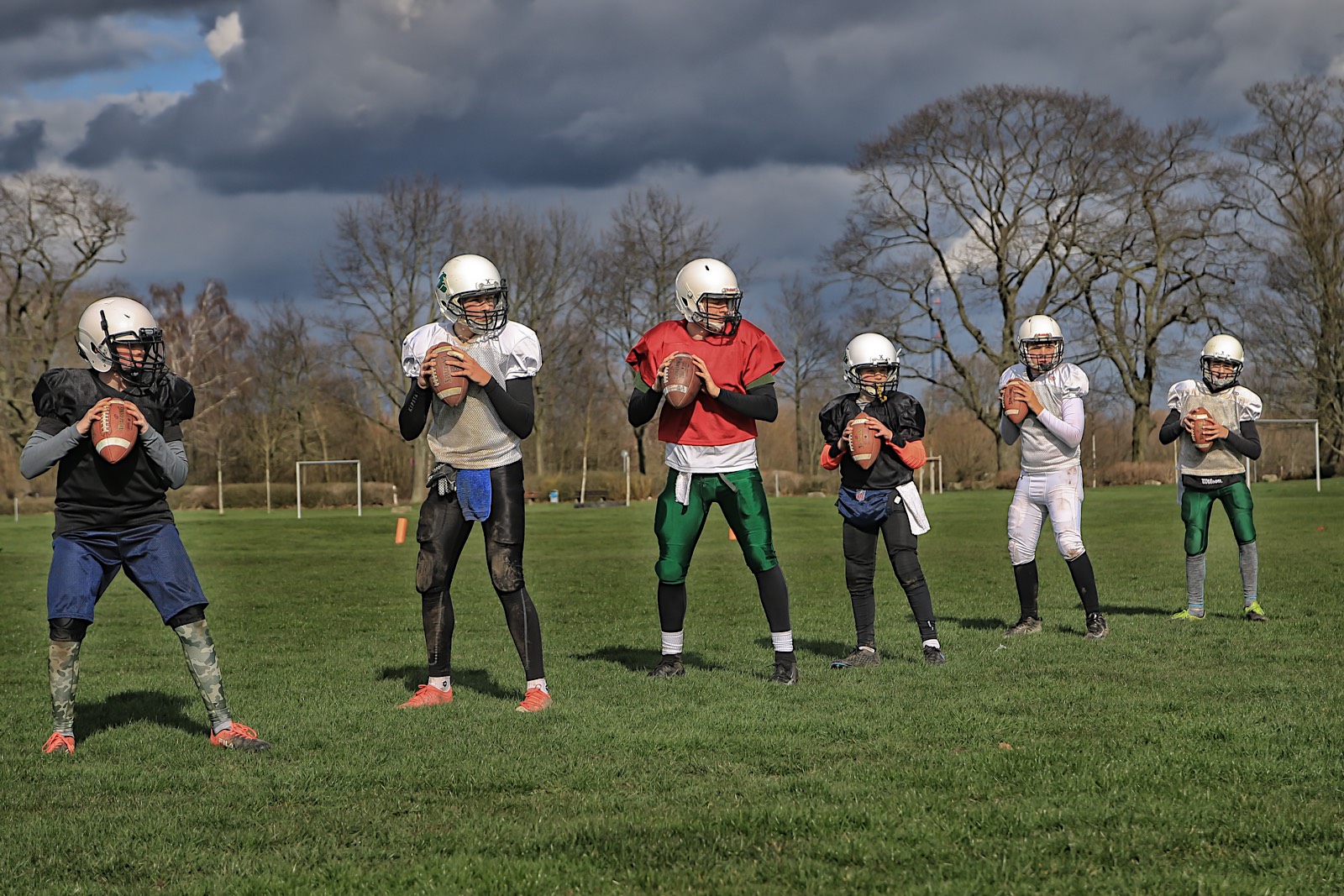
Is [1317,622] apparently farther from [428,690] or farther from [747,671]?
[428,690]

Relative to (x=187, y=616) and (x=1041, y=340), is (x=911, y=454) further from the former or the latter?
(x=187, y=616)

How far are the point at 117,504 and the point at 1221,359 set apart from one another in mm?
8375

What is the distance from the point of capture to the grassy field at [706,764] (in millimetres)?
4027

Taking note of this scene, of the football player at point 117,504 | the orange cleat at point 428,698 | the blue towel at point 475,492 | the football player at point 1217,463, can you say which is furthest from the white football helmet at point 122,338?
the football player at point 1217,463

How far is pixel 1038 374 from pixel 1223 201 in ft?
134

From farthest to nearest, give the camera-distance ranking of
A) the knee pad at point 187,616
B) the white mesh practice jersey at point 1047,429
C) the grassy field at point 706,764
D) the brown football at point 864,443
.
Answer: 1. the white mesh practice jersey at point 1047,429
2. the brown football at point 864,443
3. the knee pad at point 187,616
4. the grassy field at point 706,764

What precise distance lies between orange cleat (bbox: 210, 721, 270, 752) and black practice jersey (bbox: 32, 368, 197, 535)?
3.38ft

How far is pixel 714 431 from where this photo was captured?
729cm

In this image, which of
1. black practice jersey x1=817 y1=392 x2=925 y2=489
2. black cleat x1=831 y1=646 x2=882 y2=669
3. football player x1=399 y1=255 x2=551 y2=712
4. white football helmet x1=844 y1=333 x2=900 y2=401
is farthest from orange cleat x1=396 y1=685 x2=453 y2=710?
white football helmet x1=844 y1=333 x2=900 y2=401

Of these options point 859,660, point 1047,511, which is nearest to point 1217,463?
point 1047,511

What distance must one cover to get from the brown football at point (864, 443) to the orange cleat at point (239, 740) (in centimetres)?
393

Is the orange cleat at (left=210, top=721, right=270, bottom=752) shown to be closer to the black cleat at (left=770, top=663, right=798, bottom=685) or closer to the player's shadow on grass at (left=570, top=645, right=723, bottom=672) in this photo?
the player's shadow on grass at (left=570, top=645, right=723, bottom=672)

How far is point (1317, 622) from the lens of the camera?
9734 mm

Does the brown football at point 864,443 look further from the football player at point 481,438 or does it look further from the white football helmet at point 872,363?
the football player at point 481,438
